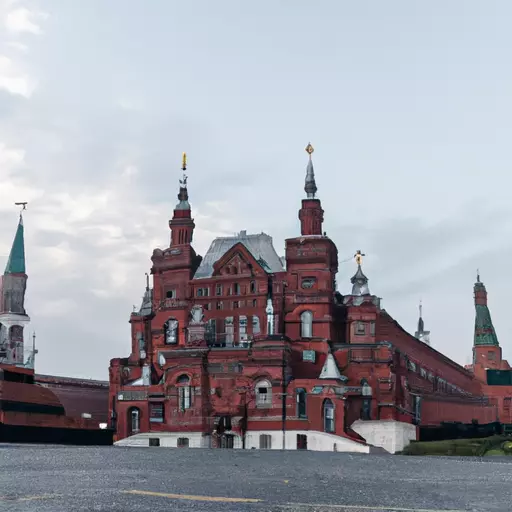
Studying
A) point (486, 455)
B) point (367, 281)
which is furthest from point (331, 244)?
point (486, 455)

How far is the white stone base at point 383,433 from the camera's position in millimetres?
85562

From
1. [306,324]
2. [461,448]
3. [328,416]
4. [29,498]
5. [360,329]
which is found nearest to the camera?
[29,498]

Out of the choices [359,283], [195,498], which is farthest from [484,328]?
[195,498]

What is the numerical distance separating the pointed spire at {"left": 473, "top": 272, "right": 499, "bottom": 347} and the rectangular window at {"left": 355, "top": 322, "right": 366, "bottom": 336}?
5942cm

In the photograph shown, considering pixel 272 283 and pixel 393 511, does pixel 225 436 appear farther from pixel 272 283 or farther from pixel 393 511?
pixel 393 511

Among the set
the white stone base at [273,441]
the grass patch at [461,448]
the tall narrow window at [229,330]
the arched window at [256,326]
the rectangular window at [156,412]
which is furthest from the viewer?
the tall narrow window at [229,330]

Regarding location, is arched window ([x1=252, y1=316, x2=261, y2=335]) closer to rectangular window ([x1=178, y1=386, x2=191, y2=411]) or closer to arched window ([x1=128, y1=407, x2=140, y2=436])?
rectangular window ([x1=178, y1=386, x2=191, y2=411])

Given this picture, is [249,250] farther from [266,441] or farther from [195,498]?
[195,498]

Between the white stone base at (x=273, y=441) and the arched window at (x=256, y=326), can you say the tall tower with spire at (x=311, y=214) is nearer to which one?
the arched window at (x=256, y=326)

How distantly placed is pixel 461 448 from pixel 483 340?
7227 cm

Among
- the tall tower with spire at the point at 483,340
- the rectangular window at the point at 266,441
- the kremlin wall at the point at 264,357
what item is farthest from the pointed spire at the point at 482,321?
the rectangular window at the point at 266,441

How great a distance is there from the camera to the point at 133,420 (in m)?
91.1

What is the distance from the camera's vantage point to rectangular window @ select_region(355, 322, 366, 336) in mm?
90812

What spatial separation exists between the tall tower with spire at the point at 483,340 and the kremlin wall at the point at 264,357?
126ft
